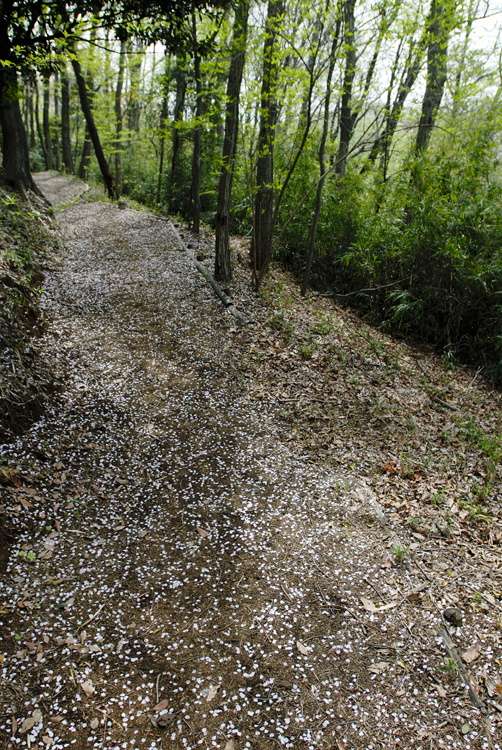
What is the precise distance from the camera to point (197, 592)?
328cm

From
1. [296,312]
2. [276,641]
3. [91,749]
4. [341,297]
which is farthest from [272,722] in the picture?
[341,297]

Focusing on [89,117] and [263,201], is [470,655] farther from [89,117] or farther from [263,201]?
[89,117]

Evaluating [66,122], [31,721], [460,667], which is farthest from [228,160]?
[66,122]

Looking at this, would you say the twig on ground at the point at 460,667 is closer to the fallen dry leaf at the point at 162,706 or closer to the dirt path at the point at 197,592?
the dirt path at the point at 197,592

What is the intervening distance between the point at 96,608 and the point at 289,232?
9786mm

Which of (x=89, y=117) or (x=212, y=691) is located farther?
(x=89, y=117)

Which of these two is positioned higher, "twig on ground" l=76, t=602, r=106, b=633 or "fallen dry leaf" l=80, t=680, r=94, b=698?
"twig on ground" l=76, t=602, r=106, b=633

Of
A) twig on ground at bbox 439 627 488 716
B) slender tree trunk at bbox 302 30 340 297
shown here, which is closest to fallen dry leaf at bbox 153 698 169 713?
twig on ground at bbox 439 627 488 716

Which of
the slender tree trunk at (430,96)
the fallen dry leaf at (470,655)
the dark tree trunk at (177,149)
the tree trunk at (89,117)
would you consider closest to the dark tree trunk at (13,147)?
the tree trunk at (89,117)

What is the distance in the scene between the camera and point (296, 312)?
8375 mm

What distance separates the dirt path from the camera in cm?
251

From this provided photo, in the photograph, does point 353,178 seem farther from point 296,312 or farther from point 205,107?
point 205,107

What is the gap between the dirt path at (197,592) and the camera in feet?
8.24

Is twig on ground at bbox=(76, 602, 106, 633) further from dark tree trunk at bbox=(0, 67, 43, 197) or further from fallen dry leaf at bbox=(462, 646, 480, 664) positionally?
dark tree trunk at bbox=(0, 67, 43, 197)
